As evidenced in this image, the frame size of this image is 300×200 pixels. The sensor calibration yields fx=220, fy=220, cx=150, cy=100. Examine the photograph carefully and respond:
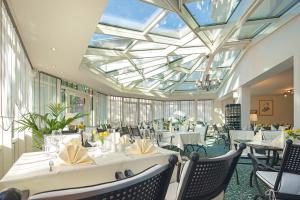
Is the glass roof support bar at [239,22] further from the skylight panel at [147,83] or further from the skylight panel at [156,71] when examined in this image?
the skylight panel at [147,83]

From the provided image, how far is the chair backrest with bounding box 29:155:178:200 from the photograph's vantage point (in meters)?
0.67

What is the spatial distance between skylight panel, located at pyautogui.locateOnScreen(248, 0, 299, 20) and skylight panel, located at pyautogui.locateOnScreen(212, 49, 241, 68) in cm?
301

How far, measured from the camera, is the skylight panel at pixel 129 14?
452 centimetres

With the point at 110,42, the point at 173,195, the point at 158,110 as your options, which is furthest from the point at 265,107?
the point at 173,195

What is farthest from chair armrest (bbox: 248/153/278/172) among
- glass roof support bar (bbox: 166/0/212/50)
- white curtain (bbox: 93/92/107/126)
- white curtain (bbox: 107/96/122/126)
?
white curtain (bbox: 107/96/122/126)

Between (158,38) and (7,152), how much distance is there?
4465 millimetres

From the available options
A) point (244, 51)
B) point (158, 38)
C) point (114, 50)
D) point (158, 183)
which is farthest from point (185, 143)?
point (158, 183)

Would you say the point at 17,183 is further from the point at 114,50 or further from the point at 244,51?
the point at 244,51

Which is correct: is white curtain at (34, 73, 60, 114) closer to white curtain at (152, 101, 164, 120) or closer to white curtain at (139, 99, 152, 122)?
white curtain at (139, 99, 152, 122)

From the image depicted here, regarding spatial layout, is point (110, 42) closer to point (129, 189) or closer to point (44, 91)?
point (44, 91)

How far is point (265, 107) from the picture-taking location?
14.4 metres

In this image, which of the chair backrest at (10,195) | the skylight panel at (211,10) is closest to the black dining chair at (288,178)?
the chair backrest at (10,195)

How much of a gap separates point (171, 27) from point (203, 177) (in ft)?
17.5

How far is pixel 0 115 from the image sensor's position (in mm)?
2836
